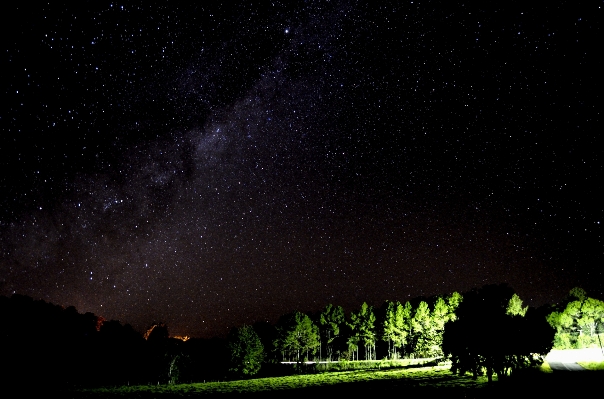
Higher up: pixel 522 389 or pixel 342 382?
pixel 522 389

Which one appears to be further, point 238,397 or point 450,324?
point 238,397

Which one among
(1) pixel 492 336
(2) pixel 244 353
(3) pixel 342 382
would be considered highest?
(1) pixel 492 336

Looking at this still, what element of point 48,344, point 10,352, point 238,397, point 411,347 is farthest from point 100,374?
point 411,347

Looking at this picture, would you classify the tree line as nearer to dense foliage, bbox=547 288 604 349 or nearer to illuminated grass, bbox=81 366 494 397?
dense foliage, bbox=547 288 604 349

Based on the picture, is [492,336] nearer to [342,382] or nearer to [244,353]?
[342,382]

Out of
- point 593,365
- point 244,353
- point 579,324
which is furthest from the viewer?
point 244,353

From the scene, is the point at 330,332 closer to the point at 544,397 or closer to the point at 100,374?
the point at 100,374

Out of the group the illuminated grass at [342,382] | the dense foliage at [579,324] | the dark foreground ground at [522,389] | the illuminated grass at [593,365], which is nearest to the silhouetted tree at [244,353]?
the illuminated grass at [342,382]

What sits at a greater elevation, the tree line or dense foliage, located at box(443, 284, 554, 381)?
dense foliage, located at box(443, 284, 554, 381)

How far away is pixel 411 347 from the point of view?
65.9 metres

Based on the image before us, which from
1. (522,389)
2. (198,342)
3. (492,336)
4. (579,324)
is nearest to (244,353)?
(198,342)

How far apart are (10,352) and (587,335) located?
3032 inches

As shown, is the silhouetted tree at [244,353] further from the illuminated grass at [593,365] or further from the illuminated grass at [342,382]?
the illuminated grass at [593,365]

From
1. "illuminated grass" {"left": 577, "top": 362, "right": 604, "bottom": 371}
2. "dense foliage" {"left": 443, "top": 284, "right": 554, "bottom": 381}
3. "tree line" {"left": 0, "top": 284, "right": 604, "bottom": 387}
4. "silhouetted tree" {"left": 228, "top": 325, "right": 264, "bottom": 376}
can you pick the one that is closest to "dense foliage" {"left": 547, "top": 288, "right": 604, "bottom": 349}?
"tree line" {"left": 0, "top": 284, "right": 604, "bottom": 387}
